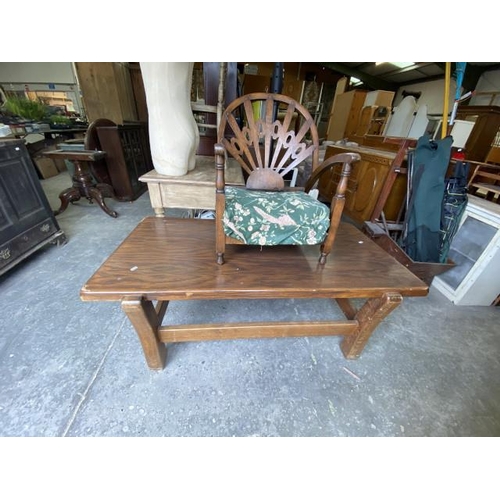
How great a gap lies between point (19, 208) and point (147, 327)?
4.98 feet

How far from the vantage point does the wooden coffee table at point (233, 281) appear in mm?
727

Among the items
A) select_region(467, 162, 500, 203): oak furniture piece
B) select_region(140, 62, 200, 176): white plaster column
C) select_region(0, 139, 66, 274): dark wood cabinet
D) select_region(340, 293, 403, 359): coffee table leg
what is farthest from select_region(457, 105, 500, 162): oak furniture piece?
select_region(0, 139, 66, 274): dark wood cabinet

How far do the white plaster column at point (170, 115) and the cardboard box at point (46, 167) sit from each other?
12.7 ft

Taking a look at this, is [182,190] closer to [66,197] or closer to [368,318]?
[368,318]

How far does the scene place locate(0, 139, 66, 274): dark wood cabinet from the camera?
1395 millimetres

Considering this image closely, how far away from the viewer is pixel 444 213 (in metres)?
1.49

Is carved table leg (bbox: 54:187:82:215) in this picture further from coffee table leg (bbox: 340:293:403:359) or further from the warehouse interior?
coffee table leg (bbox: 340:293:403:359)

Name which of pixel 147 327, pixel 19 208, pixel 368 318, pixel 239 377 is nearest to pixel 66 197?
pixel 19 208

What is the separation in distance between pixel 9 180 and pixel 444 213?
2946 millimetres

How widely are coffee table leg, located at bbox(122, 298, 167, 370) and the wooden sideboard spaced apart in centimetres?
181

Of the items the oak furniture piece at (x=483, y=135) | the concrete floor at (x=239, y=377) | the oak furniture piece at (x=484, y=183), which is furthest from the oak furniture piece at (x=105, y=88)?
the oak furniture piece at (x=483, y=135)

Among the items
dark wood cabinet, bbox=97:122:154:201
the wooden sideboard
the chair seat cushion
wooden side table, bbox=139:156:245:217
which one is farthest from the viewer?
dark wood cabinet, bbox=97:122:154:201
